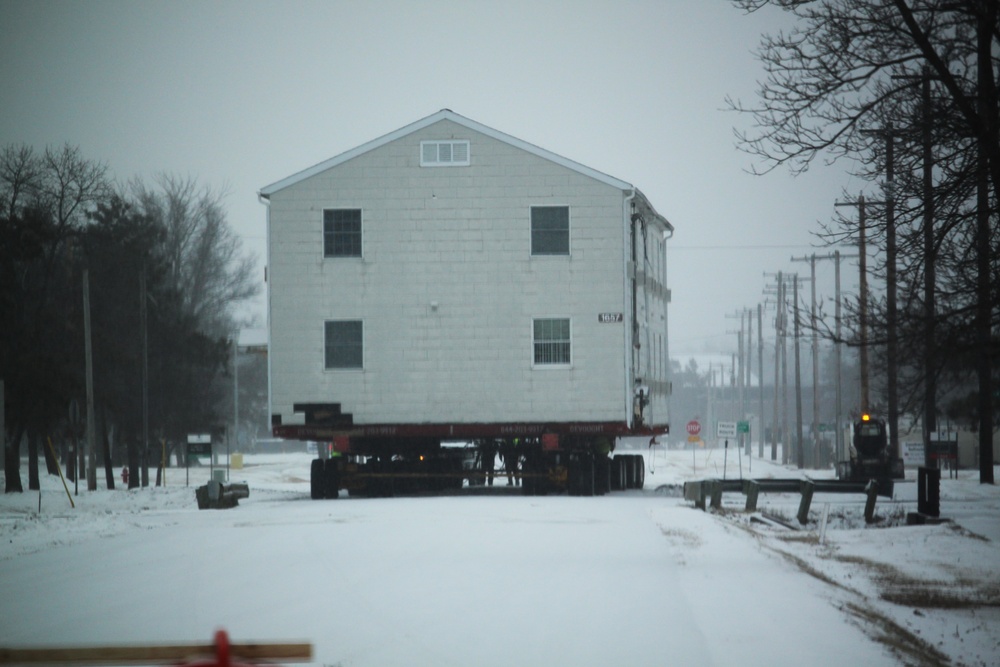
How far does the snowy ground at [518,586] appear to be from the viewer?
11375 millimetres

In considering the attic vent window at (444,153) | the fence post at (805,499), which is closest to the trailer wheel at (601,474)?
the fence post at (805,499)

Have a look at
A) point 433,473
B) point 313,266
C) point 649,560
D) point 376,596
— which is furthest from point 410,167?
point 376,596

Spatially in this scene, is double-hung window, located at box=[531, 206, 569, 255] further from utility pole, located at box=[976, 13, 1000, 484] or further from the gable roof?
utility pole, located at box=[976, 13, 1000, 484]

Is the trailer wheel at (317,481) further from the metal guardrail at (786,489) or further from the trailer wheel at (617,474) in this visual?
the metal guardrail at (786,489)

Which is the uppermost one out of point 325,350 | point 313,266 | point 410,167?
point 410,167

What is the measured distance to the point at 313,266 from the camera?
32969 millimetres

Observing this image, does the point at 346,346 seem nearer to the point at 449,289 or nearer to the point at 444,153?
the point at 449,289

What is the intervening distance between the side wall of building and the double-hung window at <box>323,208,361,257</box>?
0.15 metres

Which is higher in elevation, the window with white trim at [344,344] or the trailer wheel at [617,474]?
the window with white trim at [344,344]

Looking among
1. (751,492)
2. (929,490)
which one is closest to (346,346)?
(751,492)

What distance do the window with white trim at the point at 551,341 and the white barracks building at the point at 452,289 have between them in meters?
0.04

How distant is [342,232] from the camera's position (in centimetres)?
3312

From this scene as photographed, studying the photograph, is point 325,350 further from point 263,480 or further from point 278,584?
point 263,480

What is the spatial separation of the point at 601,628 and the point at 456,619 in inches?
56.1
